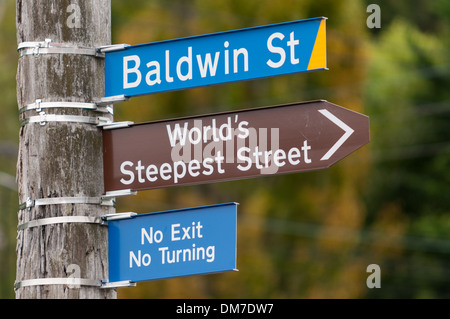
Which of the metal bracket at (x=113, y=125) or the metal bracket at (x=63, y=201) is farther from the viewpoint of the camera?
the metal bracket at (x=113, y=125)

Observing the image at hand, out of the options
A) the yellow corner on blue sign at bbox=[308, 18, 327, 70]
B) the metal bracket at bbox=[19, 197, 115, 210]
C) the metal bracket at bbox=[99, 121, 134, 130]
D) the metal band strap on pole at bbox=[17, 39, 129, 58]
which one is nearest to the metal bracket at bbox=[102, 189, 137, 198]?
the metal bracket at bbox=[19, 197, 115, 210]

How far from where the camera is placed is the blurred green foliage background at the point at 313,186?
2239 centimetres

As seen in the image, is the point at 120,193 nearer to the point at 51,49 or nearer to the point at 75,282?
the point at 75,282

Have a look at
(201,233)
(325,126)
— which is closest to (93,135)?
(201,233)

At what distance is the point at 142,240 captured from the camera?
15.8 feet

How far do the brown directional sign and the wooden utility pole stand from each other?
145 mm

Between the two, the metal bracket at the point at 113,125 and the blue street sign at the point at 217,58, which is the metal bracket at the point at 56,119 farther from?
the blue street sign at the point at 217,58

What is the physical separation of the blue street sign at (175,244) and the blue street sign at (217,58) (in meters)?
0.61

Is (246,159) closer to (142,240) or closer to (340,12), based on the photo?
(142,240)

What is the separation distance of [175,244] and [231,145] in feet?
1.70

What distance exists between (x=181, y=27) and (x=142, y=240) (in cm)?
1928

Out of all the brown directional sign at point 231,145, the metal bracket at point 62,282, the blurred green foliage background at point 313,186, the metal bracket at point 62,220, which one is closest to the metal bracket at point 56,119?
the brown directional sign at point 231,145

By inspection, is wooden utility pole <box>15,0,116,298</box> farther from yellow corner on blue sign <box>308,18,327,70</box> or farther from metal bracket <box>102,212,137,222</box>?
yellow corner on blue sign <box>308,18,327,70</box>

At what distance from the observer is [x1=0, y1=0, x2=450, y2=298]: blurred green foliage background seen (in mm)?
22391
